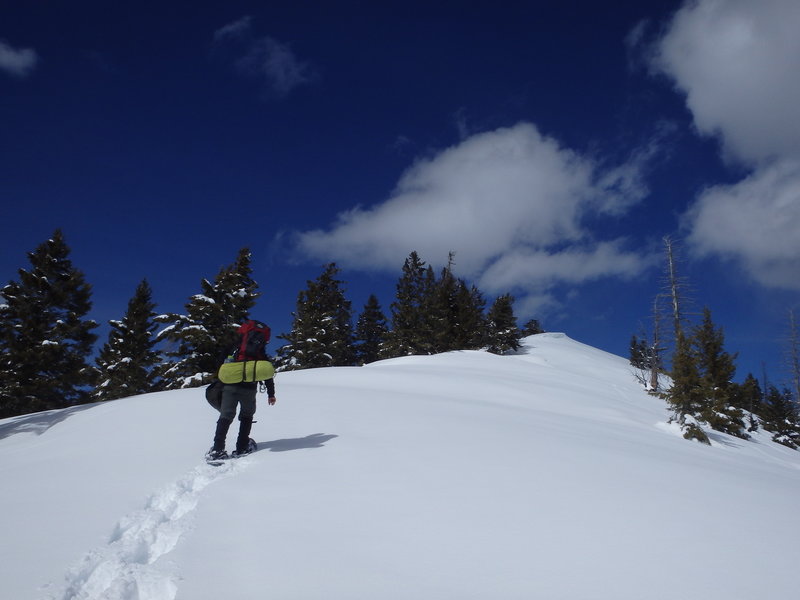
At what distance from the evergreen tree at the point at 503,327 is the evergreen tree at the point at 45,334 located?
3296 centimetres

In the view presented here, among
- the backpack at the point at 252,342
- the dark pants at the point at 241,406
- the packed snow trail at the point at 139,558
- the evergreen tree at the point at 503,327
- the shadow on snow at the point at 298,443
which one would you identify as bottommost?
the packed snow trail at the point at 139,558

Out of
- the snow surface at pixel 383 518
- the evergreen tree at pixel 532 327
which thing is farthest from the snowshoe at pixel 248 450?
the evergreen tree at pixel 532 327

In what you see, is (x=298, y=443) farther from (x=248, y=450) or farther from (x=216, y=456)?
(x=216, y=456)

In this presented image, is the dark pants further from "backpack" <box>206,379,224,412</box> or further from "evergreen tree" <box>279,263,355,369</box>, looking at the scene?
"evergreen tree" <box>279,263,355,369</box>

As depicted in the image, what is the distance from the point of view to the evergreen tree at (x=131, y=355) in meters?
25.7

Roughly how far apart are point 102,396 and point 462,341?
95.8ft

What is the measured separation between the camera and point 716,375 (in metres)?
23.5

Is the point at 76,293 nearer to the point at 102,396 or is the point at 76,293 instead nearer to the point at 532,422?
the point at 102,396

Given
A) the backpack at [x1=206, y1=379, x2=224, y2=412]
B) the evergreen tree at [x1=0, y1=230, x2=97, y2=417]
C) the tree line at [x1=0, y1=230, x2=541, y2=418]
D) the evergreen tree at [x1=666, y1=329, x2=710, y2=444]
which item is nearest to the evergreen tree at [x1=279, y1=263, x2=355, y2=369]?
the tree line at [x1=0, y1=230, x2=541, y2=418]

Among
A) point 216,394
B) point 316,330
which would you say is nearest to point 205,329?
point 316,330

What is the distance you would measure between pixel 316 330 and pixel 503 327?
19572 mm

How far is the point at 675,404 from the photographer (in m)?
14.9

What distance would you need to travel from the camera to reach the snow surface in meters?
2.63

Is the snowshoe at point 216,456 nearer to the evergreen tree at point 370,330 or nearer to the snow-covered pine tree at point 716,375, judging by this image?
the snow-covered pine tree at point 716,375
